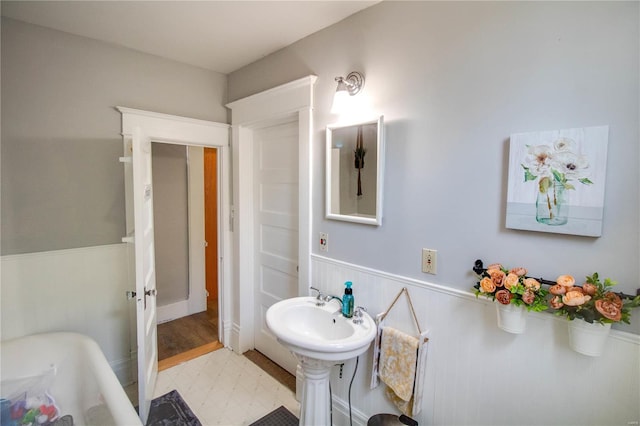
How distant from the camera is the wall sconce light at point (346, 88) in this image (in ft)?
5.75

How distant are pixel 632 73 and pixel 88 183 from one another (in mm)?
2911

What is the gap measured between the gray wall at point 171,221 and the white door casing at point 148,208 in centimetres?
93

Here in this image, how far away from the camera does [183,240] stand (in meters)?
3.59

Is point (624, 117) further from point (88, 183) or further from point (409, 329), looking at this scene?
point (88, 183)

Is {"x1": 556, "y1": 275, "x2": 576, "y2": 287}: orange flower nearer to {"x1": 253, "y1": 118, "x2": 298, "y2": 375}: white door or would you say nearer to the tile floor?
{"x1": 253, "y1": 118, "x2": 298, "y2": 375}: white door

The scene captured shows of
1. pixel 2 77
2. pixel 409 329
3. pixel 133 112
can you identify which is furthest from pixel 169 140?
pixel 409 329

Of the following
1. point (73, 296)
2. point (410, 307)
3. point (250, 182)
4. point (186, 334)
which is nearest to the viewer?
point (410, 307)

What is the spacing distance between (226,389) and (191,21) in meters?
2.57

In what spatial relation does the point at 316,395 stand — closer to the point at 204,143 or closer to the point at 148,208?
the point at 148,208

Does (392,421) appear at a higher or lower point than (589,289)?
lower

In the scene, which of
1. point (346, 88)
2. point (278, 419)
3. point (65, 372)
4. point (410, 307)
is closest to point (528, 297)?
point (410, 307)

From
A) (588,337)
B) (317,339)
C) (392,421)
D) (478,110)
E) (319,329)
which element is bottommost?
(392,421)

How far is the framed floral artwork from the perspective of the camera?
3.47 feet

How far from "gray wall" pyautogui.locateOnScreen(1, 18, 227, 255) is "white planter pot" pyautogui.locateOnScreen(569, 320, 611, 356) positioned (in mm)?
2713
